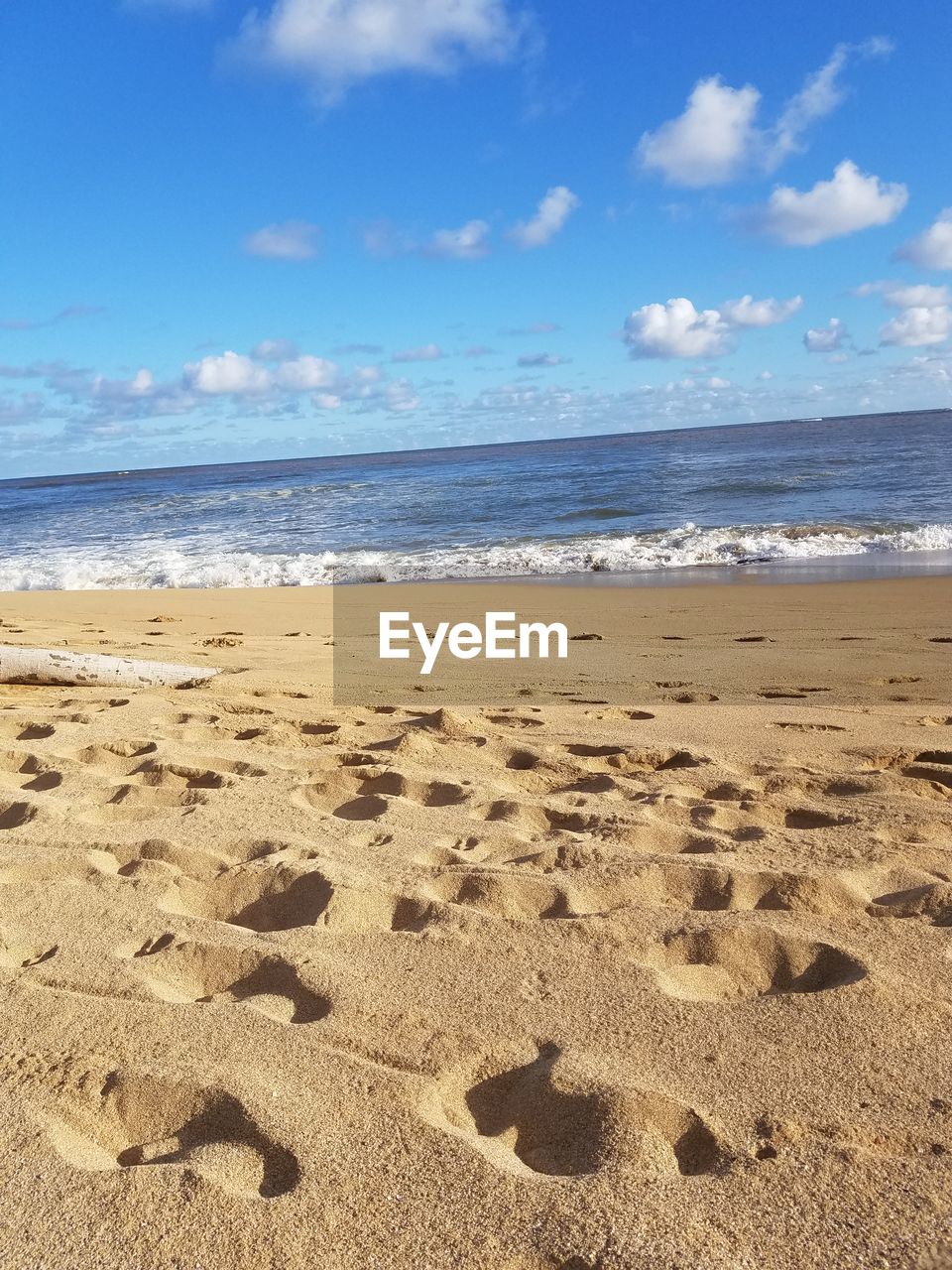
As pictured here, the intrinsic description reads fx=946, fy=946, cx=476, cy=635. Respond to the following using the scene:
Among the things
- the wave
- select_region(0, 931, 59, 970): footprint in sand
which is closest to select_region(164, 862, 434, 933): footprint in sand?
select_region(0, 931, 59, 970): footprint in sand

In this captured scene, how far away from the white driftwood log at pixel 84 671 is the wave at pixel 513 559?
7.76 metres

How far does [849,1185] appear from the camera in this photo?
5.12 ft

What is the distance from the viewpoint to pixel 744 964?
232cm

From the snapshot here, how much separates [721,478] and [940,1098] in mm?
24943

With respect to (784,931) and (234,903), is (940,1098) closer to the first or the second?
(784,931)

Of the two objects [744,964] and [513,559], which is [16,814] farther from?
[513,559]

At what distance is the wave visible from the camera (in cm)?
1346

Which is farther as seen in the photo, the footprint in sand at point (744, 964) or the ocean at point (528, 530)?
→ the ocean at point (528, 530)

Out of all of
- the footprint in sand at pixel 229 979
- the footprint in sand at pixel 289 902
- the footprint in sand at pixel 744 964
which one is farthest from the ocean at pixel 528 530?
the footprint in sand at pixel 229 979

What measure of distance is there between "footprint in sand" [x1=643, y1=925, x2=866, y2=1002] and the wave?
10905 mm

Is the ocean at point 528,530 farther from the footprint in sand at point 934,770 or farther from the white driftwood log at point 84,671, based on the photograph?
the footprint in sand at point 934,770

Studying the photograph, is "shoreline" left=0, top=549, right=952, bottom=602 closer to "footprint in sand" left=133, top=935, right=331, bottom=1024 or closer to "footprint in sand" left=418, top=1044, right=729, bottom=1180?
"footprint in sand" left=133, top=935, right=331, bottom=1024

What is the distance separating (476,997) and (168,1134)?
28.4 inches

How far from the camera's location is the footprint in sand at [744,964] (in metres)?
2.22
